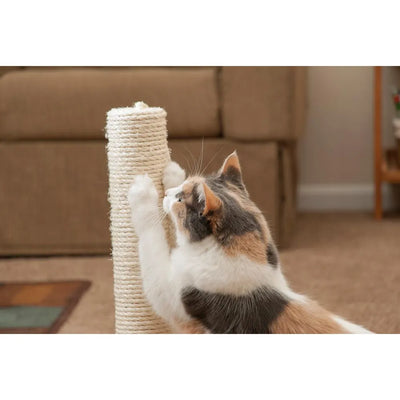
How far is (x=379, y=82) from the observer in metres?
2.22

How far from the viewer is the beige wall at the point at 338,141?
234 cm

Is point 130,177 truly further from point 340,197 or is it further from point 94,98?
point 340,197

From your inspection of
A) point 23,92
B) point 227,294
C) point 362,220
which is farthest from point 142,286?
point 362,220

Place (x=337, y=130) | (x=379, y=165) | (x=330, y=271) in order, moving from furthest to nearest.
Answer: (x=337, y=130)
(x=379, y=165)
(x=330, y=271)

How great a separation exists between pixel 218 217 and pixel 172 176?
0.19 meters

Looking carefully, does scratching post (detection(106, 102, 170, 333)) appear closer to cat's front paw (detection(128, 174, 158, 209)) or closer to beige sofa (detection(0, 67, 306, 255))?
cat's front paw (detection(128, 174, 158, 209))

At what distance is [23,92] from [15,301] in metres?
0.60

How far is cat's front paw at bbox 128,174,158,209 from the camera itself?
1.09 m

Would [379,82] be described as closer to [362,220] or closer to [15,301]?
[362,220]

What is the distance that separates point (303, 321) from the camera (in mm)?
979

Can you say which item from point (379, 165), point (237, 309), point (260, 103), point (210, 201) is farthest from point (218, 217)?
point (379, 165)

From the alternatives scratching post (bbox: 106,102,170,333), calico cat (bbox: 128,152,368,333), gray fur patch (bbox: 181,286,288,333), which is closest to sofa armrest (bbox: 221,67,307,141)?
scratching post (bbox: 106,102,170,333)

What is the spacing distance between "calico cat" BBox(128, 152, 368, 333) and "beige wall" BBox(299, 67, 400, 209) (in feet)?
4.57

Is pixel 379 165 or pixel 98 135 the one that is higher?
pixel 98 135
